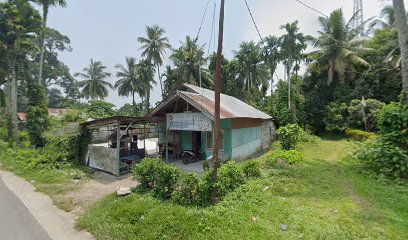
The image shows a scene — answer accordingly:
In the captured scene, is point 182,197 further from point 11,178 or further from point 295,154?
point 11,178

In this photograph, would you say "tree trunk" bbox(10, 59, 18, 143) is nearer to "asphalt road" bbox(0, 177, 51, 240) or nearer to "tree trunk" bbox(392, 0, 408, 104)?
"asphalt road" bbox(0, 177, 51, 240)

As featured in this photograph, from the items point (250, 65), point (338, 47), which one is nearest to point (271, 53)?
point (250, 65)

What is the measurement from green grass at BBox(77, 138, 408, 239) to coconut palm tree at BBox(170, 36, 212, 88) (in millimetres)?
24595

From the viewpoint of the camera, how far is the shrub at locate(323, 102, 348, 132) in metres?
21.1

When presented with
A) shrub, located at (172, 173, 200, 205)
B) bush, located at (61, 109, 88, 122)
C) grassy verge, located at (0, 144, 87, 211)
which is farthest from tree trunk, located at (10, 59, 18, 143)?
shrub, located at (172, 173, 200, 205)

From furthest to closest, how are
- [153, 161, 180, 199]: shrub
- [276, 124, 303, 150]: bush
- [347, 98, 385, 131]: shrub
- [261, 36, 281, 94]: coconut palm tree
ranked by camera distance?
[261, 36, 281, 94]: coconut palm tree, [347, 98, 385, 131]: shrub, [276, 124, 303, 150]: bush, [153, 161, 180, 199]: shrub

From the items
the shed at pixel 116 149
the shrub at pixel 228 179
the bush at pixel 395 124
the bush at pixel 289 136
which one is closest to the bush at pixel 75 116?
the shed at pixel 116 149

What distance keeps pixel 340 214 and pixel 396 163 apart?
491 cm

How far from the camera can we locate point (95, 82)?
39719 mm

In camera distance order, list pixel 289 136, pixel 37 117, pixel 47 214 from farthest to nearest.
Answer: pixel 37 117 < pixel 289 136 < pixel 47 214

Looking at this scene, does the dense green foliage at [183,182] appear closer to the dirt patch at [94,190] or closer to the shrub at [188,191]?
the shrub at [188,191]

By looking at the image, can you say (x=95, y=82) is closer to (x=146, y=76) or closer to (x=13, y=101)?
(x=146, y=76)

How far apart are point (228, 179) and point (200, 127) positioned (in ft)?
14.8

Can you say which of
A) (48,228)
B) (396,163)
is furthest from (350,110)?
(48,228)
